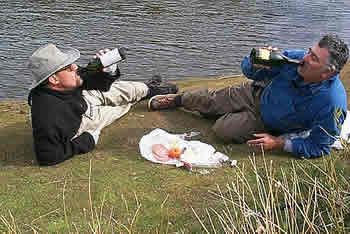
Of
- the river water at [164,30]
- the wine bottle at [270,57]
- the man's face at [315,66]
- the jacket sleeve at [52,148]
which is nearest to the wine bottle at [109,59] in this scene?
the jacket sleeve at [52,148]

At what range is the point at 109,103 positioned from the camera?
19.9 feet

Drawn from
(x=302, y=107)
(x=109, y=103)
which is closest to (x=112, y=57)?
(x=109, y=103)

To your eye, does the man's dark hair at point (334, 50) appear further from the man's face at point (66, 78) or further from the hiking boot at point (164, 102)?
the man's face at point (66, 78)

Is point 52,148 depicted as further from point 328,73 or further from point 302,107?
point 328,73

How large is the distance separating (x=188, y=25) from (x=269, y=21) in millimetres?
2559

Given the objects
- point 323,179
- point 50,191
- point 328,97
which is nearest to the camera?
point 323,179

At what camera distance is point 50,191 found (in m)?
4.32

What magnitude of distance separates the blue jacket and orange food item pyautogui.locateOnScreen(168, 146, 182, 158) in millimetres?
916

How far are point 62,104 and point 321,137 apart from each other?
2.45m

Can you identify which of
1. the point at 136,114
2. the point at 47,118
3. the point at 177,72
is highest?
the point at 47,118

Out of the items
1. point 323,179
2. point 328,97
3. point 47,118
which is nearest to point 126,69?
point 47,118

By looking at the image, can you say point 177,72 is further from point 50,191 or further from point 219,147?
point 50,191

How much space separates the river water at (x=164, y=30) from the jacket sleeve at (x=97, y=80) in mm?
4102

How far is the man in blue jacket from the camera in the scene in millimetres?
4520
